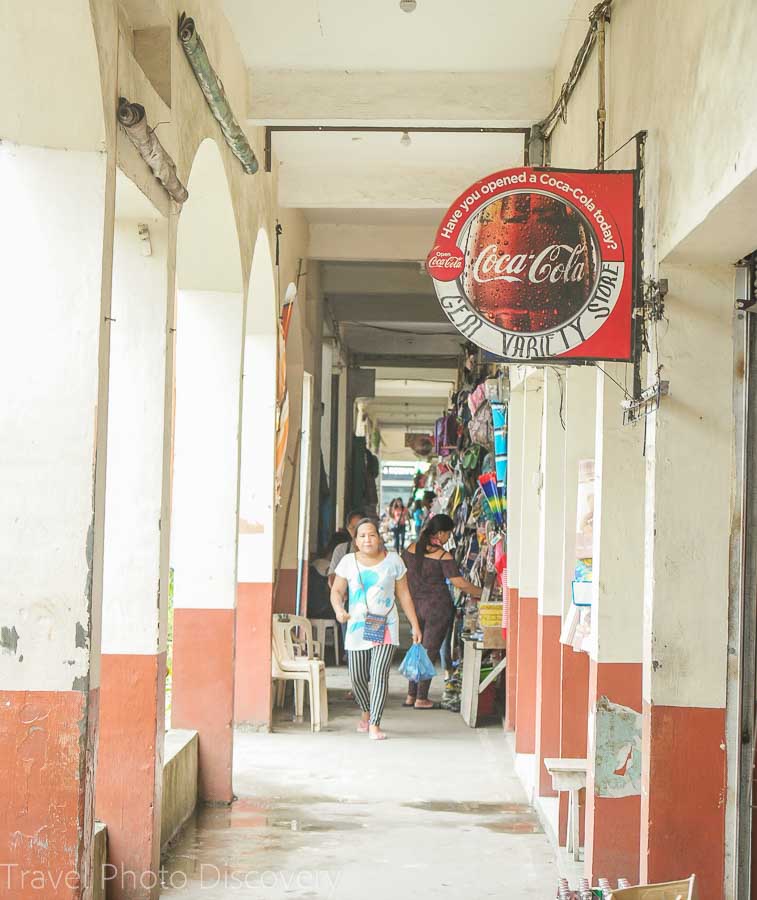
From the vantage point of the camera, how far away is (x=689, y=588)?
417cm

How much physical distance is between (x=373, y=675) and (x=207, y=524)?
7.86 feet

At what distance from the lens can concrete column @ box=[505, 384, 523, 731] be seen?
8992 mm

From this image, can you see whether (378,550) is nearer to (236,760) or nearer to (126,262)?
(236,760)

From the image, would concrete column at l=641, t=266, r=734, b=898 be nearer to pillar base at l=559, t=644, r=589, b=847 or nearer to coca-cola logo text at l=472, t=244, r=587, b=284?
coca-cola logo text at l=472, t=244, r=587, b=284

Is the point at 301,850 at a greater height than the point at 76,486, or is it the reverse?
the point at 76,486

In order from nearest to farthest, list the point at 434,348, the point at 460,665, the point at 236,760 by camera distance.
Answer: the point at 236,760, the point at 460,665, the point at 434,348

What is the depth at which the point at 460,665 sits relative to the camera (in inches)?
426

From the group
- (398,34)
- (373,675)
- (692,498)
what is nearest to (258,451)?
(373,675)

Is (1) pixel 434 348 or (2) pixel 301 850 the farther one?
(1) pixel 434 348

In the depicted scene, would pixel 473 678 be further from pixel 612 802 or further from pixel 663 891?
pixel 663 891

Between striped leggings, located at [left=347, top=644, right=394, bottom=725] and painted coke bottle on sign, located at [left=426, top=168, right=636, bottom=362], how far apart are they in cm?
504

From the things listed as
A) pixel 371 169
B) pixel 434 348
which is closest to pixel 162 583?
pixel 371 169

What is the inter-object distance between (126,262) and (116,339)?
0.32 meters

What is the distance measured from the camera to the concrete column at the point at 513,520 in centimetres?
899
